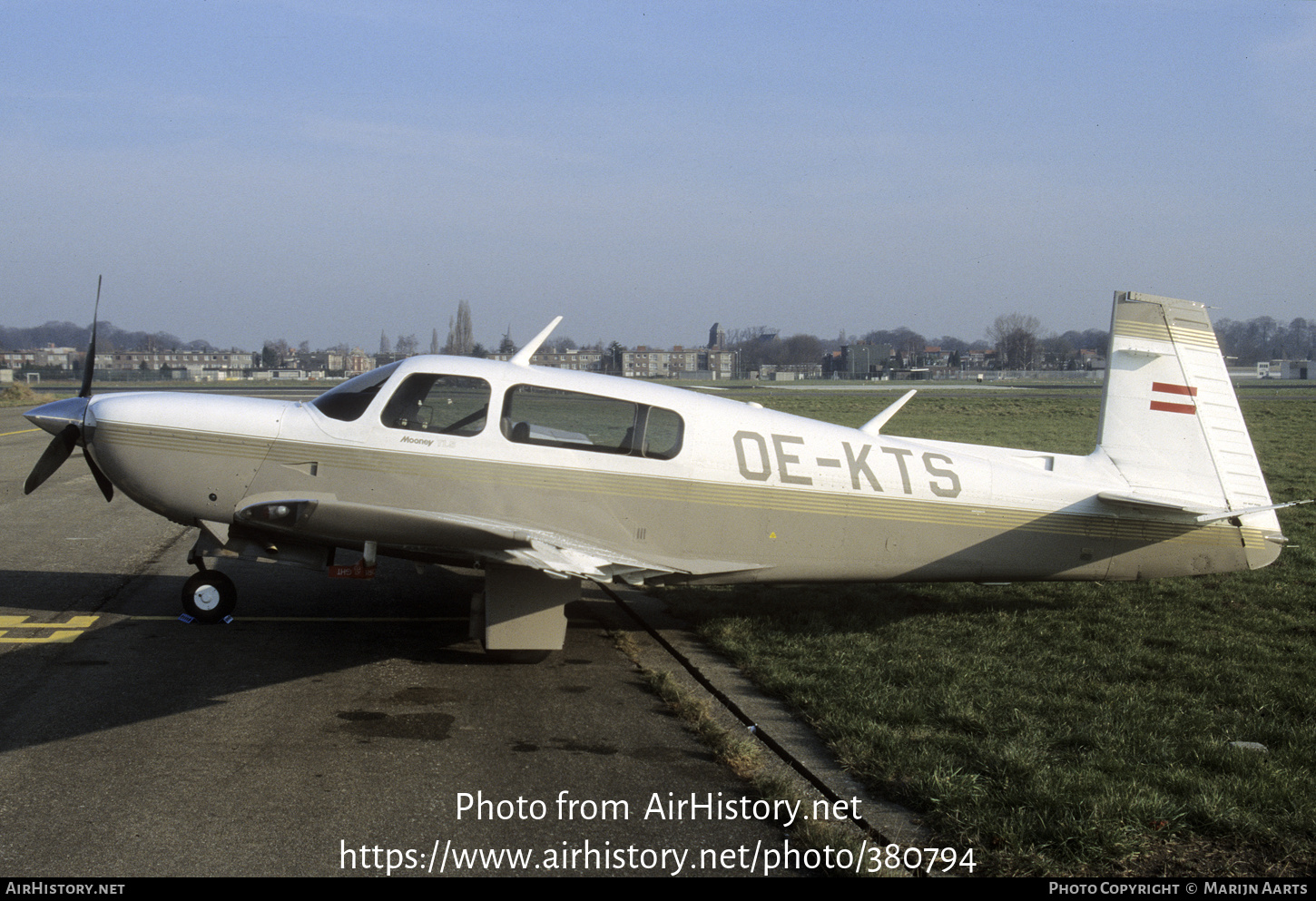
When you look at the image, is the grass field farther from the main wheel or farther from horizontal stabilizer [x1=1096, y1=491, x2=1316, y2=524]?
the main wheel

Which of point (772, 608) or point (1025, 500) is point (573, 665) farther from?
point (1025, 500)

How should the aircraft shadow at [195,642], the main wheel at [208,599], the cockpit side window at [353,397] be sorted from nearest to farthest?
the aircraft shadow at [195,642] < the cockpit side window at [353,397] < the main wheel at [208,599]

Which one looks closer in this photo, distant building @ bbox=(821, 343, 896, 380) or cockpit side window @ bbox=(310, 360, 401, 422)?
cockpit side window @ bbox=(310, 360, 401, 422)

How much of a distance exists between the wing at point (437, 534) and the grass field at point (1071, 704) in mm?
1517

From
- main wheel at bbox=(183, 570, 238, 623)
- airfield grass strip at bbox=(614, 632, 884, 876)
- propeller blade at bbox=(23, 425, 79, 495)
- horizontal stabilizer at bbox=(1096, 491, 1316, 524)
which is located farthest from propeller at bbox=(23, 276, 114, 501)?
horizontal stabilizer at bbox=(1096, 491, 1316, 524)

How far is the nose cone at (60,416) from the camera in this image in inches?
291

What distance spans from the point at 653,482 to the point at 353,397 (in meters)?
2.42

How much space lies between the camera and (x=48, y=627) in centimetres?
754

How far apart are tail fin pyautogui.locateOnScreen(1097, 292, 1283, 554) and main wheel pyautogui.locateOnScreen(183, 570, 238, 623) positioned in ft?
25.4

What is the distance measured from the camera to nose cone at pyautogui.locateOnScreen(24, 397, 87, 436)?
738 centimetres

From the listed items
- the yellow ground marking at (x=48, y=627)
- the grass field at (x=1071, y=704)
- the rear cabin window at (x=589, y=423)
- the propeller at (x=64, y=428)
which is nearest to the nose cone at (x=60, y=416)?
the propeller at (x=64, y=428)

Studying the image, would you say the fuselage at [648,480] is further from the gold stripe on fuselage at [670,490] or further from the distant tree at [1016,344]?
the distant tree at [1016,344]

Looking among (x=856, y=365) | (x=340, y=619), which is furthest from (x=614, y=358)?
(x=856, y=365)
